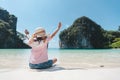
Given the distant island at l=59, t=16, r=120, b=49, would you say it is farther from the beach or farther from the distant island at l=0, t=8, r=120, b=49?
the beach

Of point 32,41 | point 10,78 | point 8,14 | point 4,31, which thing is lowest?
point 10,78

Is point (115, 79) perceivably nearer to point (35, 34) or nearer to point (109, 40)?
point (35, 34)

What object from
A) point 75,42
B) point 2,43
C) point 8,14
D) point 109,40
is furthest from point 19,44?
point 109,40

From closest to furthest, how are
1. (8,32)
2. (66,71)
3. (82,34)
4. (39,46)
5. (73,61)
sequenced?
(66,71) → (39,46) → (73,61) → (8,32) → (82,34)

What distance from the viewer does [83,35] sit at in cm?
8338

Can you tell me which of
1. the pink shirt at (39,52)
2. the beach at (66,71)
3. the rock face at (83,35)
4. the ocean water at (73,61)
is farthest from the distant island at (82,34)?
the pink shirt at (39,52)

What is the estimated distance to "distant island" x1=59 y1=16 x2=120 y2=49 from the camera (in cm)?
8144

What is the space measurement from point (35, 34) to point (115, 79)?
223cm

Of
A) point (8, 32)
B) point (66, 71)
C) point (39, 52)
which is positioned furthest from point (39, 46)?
point (8, 32)

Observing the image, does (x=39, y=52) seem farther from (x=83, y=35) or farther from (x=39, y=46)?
(x=83, y=35)

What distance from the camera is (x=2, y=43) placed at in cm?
6912

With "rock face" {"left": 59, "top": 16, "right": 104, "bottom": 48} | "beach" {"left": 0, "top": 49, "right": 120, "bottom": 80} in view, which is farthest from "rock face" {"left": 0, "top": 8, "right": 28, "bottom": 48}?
"beach" {"left": 0, "top": 49, "right": 120, "bottom": 80}

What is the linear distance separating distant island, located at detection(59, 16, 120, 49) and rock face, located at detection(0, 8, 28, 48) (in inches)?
711

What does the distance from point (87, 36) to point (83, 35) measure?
5.01 feet
